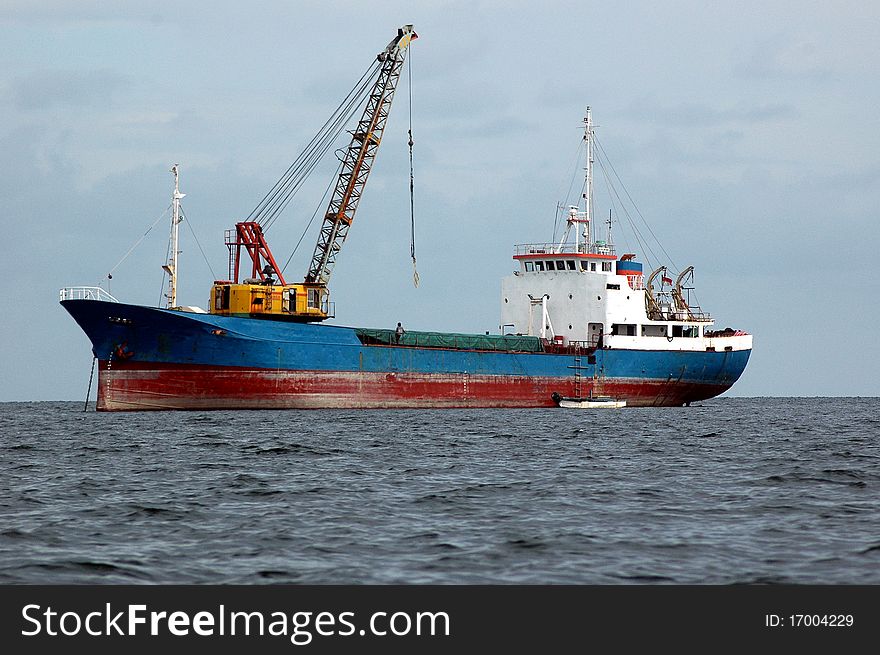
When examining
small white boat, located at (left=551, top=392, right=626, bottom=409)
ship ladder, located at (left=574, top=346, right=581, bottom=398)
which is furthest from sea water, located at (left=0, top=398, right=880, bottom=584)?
ship ladder, located at (left=574, top=346, right=581, bottom=398)

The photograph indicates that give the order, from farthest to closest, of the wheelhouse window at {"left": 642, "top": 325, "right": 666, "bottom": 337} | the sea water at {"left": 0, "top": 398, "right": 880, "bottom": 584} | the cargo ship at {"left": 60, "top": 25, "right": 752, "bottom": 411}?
the wheelhouse window at {"left": 642, "top": 325, "right": 666, "bottom": 337} → the cargo ship at {"left": 60, "top": 25, "right": 752, "bottom": 411} → the sea water at {"left": 0, "top": 398, "right": 880, "bottom": 584}

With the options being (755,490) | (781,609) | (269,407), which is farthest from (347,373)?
(781,609)

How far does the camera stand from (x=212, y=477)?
86.2ft

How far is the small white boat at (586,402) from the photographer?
68.1 metres

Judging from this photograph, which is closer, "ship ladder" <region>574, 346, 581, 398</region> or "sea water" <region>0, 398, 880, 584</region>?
"sea water" <region>0, 398, 880, 584</region>

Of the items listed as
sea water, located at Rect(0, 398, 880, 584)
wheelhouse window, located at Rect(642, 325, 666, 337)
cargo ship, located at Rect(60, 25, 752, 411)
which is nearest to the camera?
sea water, located at Rect(0, 398, 880, 584)

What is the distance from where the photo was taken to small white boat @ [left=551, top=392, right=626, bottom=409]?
6806 cm

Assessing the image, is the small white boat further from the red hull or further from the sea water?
the sea water

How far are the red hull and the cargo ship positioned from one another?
7cm

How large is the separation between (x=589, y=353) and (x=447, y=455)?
38458mm

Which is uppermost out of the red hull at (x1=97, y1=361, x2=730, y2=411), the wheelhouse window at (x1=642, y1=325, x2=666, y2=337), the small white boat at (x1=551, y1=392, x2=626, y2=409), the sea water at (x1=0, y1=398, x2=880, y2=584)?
the wheelhouse window at (x1=642, y1=325, x2=666, y2=337)

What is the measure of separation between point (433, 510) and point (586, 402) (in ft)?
158

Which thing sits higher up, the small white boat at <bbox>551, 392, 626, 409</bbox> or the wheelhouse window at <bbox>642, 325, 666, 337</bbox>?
the wheelhouse window at <bbox>642, 325, 666, 337</bbox>

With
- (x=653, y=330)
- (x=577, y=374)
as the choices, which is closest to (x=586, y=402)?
(x=577, y=374)
